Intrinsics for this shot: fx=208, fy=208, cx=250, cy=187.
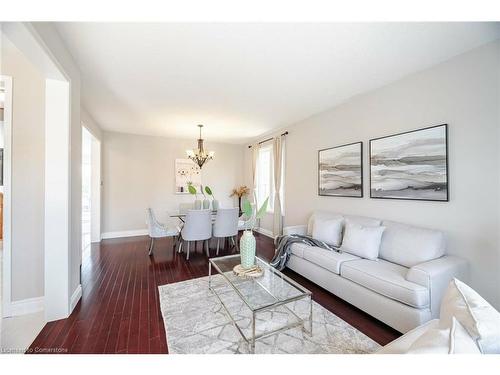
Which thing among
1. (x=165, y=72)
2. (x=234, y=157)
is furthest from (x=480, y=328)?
(x=234, y=157)

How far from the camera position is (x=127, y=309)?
2162 millimetres

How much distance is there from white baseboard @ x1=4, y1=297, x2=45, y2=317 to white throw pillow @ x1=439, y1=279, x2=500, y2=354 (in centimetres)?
329

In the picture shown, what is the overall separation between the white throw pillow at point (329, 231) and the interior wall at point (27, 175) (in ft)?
11.0

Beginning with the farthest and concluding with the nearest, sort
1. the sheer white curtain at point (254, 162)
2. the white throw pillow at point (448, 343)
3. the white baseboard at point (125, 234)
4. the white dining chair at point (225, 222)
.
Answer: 1. the sheer white curtain at point (254, 162)
2. the white baseboard at point (125, 234)
3. the white dining chair at point (225, 222)
4. the white throw pillow at point (448, 343)

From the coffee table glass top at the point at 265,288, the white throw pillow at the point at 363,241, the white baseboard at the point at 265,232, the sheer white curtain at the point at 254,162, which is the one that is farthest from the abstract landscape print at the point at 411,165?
the sheer white curtain at the point at 254,162

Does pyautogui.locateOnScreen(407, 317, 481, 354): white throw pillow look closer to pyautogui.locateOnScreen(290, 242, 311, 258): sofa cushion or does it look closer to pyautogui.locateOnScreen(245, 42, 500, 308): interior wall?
pyautogui.locateOnScreen(245, 42, 500, 308): interior wall

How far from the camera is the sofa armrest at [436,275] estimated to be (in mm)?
1758

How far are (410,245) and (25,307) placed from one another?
13.2ft

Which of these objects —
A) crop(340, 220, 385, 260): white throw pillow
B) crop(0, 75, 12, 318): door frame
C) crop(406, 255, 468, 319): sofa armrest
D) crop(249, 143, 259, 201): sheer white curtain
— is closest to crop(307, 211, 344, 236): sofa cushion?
crop(340, 220, 385, 260): white throw pillow

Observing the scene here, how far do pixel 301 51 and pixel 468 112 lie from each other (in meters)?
1.76

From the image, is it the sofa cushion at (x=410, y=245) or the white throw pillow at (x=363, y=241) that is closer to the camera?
the sofa cushion at (x=410, y=245)

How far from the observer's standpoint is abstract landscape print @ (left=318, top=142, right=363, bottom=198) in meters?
3.08

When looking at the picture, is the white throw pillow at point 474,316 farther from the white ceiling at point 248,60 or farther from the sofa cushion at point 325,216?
the sofa cushion at point 325,216

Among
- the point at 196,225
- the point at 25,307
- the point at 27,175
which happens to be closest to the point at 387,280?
the point at 196,225
